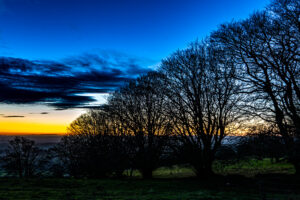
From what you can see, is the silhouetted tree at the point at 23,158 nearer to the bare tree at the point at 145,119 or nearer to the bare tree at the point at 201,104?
the bare tree at the point at 145,119

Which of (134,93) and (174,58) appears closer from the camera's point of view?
(174,58)

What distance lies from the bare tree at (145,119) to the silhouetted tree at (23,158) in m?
20.2

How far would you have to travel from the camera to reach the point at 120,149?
3047cm

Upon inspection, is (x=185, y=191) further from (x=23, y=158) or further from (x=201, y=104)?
(x=23, y=158)

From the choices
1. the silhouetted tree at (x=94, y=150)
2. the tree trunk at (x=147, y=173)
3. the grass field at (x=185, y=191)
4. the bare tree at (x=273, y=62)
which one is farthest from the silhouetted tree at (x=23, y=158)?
the bare tree at (x=273, y=62)

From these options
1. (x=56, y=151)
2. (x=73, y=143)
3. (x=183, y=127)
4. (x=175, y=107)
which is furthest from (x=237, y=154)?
(x=56, y=151)

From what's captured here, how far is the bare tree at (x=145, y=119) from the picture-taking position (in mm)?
28406

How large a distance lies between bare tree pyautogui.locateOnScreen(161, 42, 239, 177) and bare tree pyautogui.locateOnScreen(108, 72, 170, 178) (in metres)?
3.13

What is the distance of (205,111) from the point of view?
76.2 feet

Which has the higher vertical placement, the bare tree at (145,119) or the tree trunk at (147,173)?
the bare tree at (145,119)

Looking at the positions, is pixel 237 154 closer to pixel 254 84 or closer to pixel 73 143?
pixel 254 84

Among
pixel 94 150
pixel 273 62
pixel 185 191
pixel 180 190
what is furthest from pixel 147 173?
pixel 273 62

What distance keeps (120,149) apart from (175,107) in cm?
1068

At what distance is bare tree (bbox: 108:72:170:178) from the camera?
28.4 m
